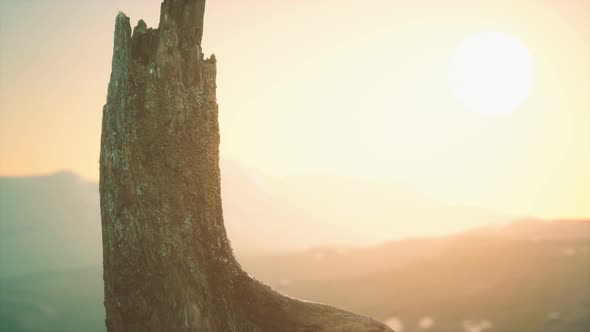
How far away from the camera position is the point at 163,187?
8.34 m

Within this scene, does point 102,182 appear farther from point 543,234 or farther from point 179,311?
point 543,234

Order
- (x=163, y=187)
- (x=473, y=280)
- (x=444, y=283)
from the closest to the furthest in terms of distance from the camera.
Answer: (x=163, y=187)
(x=473, y=280)
(x=444, y=283)

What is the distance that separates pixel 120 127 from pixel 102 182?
1.04 m

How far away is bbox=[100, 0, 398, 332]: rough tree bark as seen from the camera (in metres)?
8.20

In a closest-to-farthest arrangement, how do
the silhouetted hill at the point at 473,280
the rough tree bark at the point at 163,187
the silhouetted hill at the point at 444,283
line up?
1. the rough tree bark at the point at 163,187
2. the silhouetted hill at the point at 473,280
3. the silhouetted hill at the point at 444,283

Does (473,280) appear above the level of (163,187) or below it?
above

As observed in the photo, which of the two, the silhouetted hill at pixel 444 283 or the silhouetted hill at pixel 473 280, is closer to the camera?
the silhouetted hill at pixel 473 280

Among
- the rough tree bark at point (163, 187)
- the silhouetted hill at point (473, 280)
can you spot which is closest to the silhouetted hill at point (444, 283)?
the silhouetted hill at point (473, 280)

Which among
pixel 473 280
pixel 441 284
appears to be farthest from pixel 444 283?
pixel 473 280

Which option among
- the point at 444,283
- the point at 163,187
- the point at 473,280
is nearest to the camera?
the point at 163,187

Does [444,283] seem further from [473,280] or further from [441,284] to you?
[473,280]

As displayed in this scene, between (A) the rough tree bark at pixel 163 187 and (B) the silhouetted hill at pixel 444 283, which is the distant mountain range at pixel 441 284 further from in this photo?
(A) the rough tree bark at pixel 163 187

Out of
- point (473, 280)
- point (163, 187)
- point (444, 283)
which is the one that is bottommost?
point (163, 187)

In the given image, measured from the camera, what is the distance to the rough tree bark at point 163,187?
8.20m
